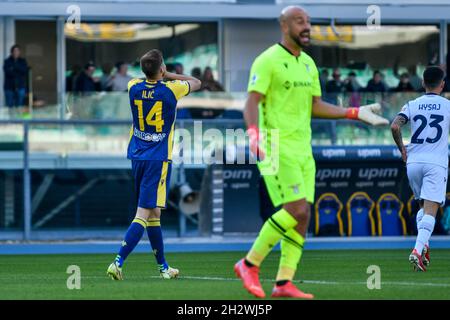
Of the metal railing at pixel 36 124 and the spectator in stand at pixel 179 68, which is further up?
the spectator in stand at pixel 179 68

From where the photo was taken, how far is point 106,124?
21.2 m

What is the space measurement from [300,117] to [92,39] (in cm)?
1729

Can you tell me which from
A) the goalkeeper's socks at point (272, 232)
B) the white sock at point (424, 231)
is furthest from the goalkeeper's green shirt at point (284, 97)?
the white sock at point (424, 231)

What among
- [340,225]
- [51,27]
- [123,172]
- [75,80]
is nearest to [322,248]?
[340,225]

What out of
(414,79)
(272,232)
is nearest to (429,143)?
(272,232)

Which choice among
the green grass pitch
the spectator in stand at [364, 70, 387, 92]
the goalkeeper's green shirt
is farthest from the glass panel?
the goalkeeper's green shirt

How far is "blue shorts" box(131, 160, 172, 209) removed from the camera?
1162 centimetres

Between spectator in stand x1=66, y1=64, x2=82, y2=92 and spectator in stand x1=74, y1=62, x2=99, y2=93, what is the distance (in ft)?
0.96

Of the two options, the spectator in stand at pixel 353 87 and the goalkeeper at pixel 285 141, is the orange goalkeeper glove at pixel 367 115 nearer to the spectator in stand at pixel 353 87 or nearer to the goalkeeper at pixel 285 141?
the goalkeeper at pixel 285 141

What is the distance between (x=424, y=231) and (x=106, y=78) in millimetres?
12496

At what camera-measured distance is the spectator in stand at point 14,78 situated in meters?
23.2

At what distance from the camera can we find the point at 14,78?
2336cm

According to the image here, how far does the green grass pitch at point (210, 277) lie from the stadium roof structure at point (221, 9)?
895 centimetres

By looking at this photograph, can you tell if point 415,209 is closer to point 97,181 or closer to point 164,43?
point 97,181
